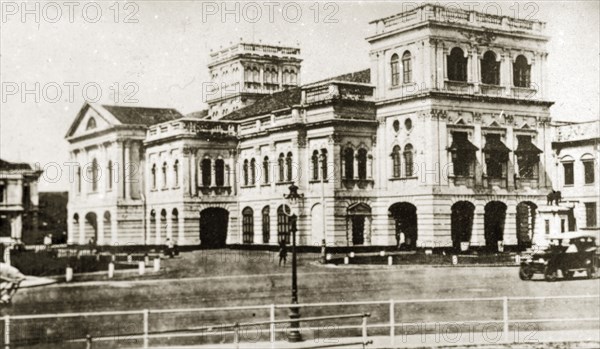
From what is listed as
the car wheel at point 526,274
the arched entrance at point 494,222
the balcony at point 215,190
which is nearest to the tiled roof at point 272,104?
the balcony at point 215,190

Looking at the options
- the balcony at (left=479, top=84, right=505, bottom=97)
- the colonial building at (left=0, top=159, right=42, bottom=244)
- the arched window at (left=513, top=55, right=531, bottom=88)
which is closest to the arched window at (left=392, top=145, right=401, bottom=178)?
the balcony at (left=479, top=84, right=505, bottom=97)

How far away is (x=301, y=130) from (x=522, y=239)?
12295 millimetres

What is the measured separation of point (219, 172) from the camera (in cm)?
4253

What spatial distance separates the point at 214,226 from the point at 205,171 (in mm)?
3878

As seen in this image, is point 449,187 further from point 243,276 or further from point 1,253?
point 1,253

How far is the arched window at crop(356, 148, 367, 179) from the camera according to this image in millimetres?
41188

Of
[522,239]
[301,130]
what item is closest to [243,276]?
[301,130]

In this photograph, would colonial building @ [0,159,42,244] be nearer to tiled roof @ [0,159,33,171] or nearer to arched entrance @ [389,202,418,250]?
tiled roof @ [0,159,33,171]

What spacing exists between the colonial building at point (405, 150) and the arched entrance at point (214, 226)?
109 millimetres

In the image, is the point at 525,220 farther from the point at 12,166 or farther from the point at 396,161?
the point at 12,166

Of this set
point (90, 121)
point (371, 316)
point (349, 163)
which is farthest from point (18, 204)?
point (90, 121)

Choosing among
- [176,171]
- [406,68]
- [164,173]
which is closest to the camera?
[406,68]

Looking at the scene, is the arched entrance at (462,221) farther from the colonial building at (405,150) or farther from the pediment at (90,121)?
the pediment at (90,121)

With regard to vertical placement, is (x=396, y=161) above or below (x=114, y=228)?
above
